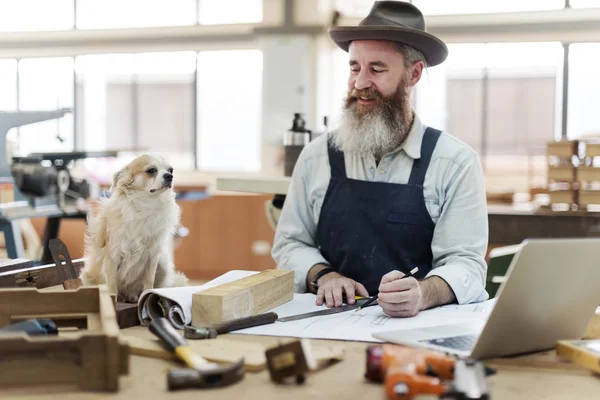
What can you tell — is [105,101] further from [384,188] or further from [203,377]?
[203,377]

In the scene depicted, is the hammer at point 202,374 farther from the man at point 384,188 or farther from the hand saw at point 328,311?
the man at point 384,188

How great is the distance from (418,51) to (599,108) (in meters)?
7.56

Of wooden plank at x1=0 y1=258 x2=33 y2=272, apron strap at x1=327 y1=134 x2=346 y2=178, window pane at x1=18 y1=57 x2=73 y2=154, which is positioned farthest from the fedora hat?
window pane at x1=18 y1=57 x2=73 y2=154

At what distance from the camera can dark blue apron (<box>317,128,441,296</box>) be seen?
6.53 ft

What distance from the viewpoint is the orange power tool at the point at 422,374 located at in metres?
0.90

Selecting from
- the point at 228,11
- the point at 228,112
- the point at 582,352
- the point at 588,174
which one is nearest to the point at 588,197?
the point at 588,174

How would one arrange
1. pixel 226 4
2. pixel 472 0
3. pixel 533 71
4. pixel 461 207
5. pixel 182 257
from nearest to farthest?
pixel 461 207
pixel 182 257
pixel 472 0
pixel 226 4
pixel 533 71

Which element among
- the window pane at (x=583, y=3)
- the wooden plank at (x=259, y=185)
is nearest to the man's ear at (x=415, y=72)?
the wooden plank at (x=259, y=185)

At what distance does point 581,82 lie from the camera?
797 cm

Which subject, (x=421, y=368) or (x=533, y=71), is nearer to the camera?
(x=421, y=368)

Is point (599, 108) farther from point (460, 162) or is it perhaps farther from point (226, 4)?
point (460, 162)

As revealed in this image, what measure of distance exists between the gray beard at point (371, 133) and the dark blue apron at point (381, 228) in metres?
0.10

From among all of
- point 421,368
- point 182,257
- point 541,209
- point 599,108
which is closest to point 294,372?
point 421,368

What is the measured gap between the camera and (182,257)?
23.9 feet
